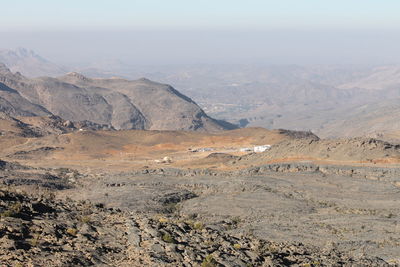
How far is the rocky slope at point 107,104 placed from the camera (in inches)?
5979

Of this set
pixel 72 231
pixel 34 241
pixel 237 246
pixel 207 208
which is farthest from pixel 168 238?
pixel 207 208

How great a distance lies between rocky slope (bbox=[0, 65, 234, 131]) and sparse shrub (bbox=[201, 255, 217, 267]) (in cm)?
13116

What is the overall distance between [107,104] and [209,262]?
15374 cm

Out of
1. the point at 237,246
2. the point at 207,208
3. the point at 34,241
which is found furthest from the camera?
the point at 207,208

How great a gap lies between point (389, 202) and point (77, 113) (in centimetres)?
13514

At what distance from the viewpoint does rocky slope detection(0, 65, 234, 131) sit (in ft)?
498

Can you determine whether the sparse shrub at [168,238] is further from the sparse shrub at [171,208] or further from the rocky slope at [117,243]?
the sparse shrub at [171,208]

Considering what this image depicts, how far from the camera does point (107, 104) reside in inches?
6560

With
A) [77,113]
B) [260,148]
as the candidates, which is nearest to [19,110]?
[77,113]

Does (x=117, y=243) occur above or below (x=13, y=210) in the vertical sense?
below

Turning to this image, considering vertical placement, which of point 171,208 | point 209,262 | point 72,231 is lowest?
point 171,208

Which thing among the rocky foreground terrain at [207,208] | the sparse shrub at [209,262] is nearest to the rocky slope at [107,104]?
the rocky foreground terrain at [207,208]

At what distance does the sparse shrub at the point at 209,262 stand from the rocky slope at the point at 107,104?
131 meters

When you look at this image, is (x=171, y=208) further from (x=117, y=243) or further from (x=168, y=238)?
(x=117, y=243)
